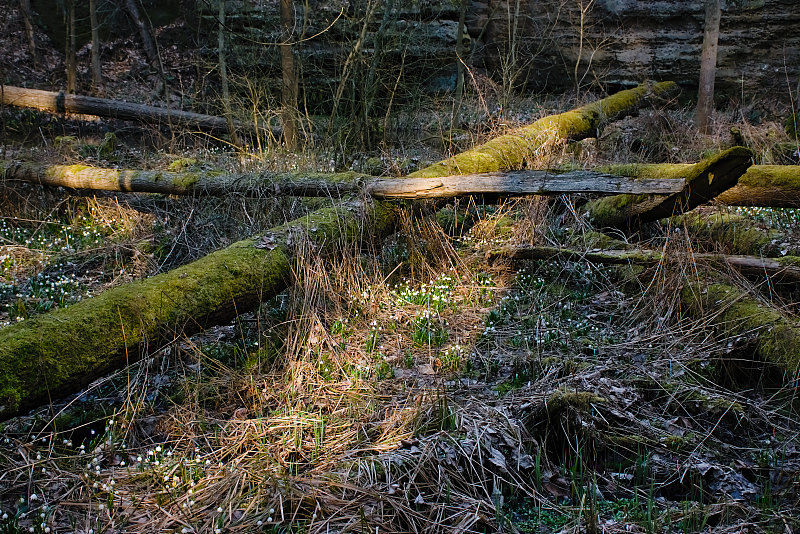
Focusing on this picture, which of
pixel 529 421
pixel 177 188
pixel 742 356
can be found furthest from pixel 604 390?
pixel 177 188

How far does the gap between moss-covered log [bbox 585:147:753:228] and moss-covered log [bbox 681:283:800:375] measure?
1.08m

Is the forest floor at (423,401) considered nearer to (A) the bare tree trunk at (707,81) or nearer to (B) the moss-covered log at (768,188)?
(B) the moss-covered log at (768,188)

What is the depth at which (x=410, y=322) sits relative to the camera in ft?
20.3

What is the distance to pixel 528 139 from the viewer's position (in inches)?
365

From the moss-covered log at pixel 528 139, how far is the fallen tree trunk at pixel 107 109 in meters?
6.91

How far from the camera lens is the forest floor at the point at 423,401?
3.62m

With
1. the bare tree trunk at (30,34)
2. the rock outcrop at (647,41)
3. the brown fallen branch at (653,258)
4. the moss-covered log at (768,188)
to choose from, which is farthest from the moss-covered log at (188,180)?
the bare tree trunk at (30,34)

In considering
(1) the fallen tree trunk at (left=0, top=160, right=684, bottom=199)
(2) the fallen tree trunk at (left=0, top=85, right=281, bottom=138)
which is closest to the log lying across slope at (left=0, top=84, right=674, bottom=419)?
(1) the fallen tree trunk at (left=0, top=160, right=684, bottom=199)

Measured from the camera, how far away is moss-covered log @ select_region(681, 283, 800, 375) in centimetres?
482

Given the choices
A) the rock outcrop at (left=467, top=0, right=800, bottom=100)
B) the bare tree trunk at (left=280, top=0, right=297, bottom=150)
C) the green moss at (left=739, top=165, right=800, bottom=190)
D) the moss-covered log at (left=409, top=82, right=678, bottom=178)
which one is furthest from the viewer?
the rock outcrop at (left=467, top=0, right=800, bottom=100)

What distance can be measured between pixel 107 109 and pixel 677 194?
1251 cm

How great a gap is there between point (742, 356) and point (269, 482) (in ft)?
12.7

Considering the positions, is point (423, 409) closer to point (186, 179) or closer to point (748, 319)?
point (748, 319)

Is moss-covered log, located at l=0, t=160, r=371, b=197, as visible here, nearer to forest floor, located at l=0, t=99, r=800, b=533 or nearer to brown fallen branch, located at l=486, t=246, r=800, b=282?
forest floor, located at l=0, t=99, r=800, b=533
